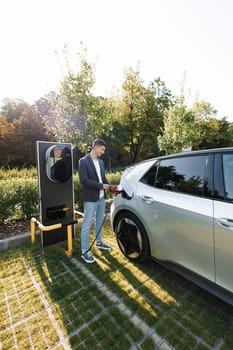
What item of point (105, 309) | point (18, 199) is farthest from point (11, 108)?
point (105, 309)

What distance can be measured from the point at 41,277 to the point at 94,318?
0.99 metres

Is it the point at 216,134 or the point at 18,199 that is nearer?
the point at 18,199

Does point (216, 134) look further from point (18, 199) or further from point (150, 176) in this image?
point (18, 199)

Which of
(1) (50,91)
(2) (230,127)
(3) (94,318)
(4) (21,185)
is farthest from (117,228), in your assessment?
(2) (230,127)

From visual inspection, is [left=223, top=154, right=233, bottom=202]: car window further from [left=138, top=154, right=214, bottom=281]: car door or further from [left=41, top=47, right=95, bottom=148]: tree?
[left=41, top=47, right=95, bottom=148]: tree

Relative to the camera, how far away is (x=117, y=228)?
2801mm

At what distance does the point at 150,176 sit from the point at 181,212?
685 millimetres

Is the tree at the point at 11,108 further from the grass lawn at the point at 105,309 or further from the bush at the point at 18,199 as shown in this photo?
the grass lawn at the point at 105,309

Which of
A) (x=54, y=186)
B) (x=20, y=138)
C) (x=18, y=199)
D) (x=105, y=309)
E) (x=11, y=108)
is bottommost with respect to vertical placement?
(x=105, y=309)

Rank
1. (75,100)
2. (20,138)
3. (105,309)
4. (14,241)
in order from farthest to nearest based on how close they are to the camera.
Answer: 1. (20,138)
2. (75,100)
3. (14,241)
4. (105,309)

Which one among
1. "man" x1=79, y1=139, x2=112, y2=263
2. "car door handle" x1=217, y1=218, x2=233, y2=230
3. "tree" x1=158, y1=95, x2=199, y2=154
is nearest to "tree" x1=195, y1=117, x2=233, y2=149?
"tree" x1=158, y1=95, x2=199, y2=154

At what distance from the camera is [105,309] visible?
6.06ft

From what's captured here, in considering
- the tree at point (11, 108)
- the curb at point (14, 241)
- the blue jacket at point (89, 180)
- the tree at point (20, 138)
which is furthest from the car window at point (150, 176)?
the tree at point (11, 108)

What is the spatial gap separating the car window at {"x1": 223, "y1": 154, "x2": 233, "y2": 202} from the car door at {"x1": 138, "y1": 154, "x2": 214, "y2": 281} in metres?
0.13
